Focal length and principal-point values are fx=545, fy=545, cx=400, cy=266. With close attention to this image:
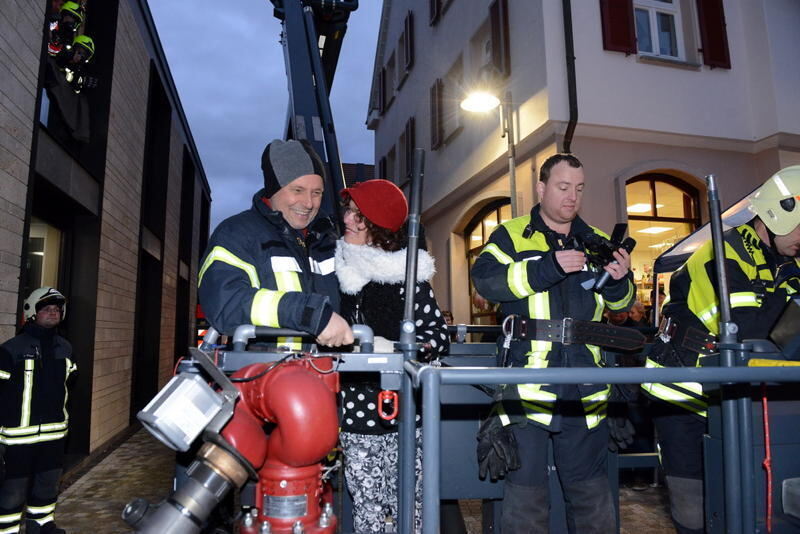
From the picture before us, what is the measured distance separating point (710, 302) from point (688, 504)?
93 centimetres

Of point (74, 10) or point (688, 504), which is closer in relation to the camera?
point (688, 504)

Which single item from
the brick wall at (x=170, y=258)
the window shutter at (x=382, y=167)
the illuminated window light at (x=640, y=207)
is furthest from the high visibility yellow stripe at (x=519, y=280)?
the window shutter at (x=382, y=167)

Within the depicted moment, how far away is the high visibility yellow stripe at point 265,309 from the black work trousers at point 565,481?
1.13 metres

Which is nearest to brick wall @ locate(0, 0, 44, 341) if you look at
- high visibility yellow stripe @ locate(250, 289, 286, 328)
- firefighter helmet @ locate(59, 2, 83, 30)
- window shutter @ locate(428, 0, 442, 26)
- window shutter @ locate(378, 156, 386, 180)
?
firefighter helmet @ locate(59, 2, 83, 30)

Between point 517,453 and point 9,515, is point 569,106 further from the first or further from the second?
point 9,515

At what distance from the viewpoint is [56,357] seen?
4.11 meters

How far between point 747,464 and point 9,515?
433 cm

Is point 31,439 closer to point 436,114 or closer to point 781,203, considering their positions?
point 781,203

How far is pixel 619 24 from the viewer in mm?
8062

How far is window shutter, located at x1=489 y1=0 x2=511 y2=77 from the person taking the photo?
902cm

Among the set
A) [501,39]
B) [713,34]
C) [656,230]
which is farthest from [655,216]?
[501,39]

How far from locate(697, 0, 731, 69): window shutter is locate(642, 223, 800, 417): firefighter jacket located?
7295 mm

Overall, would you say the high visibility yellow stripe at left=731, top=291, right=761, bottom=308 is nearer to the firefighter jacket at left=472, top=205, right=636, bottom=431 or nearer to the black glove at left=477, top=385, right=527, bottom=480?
the firefighter jacket at left=472, top=205, right=636, bottom=431

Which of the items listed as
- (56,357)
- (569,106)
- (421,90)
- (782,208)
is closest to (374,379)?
(782,208)
